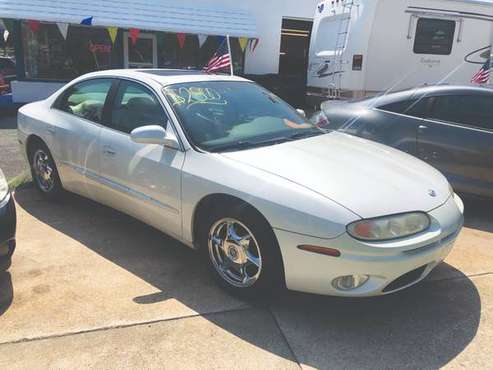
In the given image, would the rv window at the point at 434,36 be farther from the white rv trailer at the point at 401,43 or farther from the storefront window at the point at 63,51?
the storefront window at the point at 63,51

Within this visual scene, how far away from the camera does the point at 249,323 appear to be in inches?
118

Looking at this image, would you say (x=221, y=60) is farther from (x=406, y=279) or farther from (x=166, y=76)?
(x=406, y=279)

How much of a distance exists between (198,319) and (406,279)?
52.1 inches

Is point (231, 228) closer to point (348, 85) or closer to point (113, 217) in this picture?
point (113, 217)

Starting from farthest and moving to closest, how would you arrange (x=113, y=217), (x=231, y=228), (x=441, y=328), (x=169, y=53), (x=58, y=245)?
(x=169, y=53) < (x=113, y=217) < (x=58, y=245) < (x=231, y=228) < (x=441, y=328)

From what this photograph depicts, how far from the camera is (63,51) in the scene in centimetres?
1332

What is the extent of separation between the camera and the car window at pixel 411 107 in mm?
5277

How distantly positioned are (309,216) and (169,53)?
40.9 ft

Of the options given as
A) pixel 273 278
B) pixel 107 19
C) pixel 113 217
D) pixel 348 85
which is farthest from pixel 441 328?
pixel 107 19

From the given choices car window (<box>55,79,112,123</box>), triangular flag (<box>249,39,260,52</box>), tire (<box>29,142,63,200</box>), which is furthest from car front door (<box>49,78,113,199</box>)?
triangular flag (<box>249,39,260,52</box>)

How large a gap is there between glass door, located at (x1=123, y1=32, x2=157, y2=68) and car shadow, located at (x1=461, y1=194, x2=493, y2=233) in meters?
10.8

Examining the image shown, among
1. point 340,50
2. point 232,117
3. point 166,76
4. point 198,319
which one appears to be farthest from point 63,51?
point 198,319

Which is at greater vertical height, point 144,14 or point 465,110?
point 144,14

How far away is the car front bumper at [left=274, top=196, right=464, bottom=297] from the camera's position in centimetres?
269
